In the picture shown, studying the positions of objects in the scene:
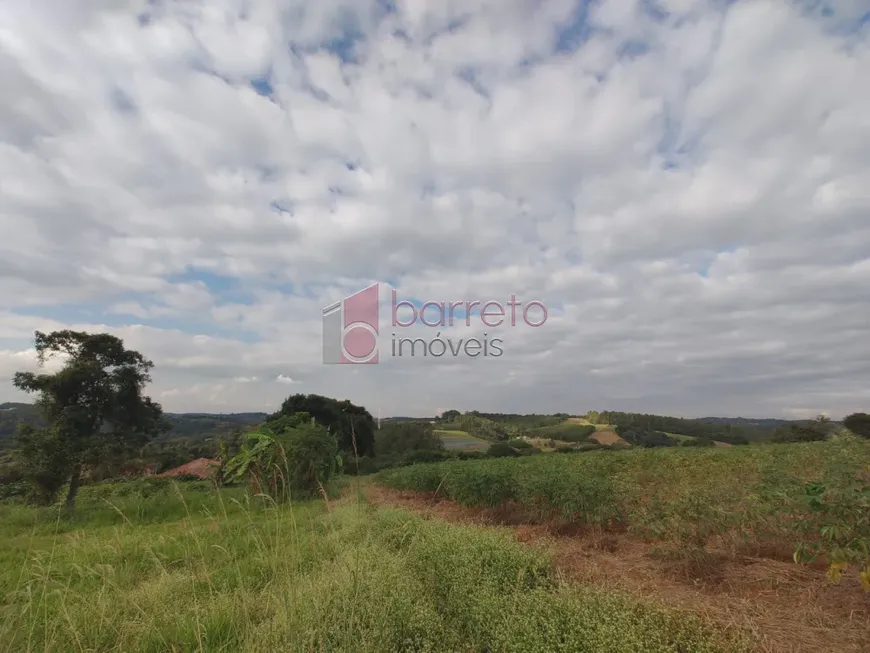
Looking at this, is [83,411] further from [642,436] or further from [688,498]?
[642,436]

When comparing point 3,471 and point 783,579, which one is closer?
point 783,579

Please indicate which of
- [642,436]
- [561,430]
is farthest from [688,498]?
[561,430]

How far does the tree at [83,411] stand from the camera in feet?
39.1

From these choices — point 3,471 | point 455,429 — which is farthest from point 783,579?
point 455,429

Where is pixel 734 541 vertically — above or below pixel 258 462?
above

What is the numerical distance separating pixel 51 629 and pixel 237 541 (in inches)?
105

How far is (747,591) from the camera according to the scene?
3.65 metres

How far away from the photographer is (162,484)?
17.2m

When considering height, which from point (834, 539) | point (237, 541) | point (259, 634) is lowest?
point (237, 541)

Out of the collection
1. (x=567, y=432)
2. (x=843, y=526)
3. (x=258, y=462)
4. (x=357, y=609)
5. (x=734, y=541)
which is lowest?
(x=567, y=432)

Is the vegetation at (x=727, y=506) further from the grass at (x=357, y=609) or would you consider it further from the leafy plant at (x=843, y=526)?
the grass at (x=357, y=609)

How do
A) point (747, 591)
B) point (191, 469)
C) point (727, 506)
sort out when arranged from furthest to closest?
point (191, 469)
point (727, 506)
point (747, 591)

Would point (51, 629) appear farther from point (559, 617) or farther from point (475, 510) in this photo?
point (475, 510)

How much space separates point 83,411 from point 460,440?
27.8 metres
